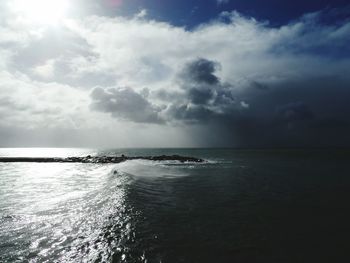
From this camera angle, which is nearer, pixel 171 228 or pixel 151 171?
pixel 171 228

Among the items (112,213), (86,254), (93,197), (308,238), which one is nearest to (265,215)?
(308,238)

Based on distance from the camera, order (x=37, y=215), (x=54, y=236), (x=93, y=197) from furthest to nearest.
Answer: (x=93, y=197)
(x=37, y=215)
(x=54, y=236)

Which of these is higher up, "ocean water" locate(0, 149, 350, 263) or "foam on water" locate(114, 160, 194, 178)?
"foam on water" locate(114, 160, 194, 178)

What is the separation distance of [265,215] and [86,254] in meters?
12.5

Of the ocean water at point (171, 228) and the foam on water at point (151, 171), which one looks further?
the foam on water at point (151, 171)

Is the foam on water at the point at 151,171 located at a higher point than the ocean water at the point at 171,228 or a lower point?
higher

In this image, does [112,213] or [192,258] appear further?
[112,213]

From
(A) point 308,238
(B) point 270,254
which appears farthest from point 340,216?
(B) point 270,254

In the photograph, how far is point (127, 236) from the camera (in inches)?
542

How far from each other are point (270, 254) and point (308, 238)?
355 cm

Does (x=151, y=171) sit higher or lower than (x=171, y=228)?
higher

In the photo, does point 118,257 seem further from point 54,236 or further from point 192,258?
point 54,236

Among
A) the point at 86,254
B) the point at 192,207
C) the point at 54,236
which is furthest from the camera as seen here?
the point at 192,207

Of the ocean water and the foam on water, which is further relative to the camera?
the foam on water
